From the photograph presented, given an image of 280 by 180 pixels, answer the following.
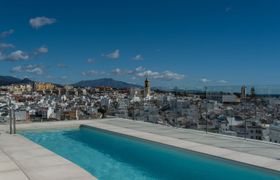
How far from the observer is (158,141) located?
26.7ft

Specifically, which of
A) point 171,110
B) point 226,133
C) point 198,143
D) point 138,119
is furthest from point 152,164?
point 138,119

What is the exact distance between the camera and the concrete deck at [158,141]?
17.7ft

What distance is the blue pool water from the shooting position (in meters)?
6.02

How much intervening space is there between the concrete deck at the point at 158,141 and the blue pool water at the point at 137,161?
0.17 metres

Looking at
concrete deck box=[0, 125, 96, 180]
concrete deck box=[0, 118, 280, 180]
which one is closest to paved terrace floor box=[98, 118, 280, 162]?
concrete deck box=[0, 118, 280, 180]

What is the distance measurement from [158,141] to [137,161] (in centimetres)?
95

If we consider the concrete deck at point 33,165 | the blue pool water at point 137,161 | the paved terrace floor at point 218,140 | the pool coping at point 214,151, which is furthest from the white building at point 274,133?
the concrete deck at point 33,165

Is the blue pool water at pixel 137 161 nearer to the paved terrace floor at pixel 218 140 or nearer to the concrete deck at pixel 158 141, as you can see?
the concrete deck at pixel 158 141

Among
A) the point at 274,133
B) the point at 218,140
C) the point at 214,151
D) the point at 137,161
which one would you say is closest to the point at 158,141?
the point at 137,161

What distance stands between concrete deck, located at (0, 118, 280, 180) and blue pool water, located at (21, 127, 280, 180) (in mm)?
167

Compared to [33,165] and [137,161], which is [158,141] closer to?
[137,161]

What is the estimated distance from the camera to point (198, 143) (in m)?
7.75

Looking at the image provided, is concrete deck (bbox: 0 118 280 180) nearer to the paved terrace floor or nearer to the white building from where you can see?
the paved terrace floor

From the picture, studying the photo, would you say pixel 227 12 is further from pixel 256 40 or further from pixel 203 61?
pixel 203 61
